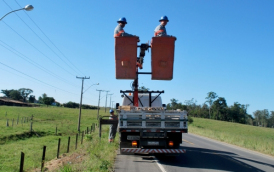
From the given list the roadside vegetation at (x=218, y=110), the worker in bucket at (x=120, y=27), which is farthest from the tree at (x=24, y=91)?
the worker in bucket at (x=120, y=27)

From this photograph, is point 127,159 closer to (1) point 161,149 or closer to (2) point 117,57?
(1) point 161,149

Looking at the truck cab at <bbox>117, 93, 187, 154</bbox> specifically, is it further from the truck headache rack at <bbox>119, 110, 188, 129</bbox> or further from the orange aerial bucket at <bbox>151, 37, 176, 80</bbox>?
the orange aerial bucket at <bbox>151, 37, 176, 80</bbox>

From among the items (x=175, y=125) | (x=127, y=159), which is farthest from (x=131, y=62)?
(x=127, y=159)

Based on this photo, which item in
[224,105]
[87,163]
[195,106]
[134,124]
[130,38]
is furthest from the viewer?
[195,106]

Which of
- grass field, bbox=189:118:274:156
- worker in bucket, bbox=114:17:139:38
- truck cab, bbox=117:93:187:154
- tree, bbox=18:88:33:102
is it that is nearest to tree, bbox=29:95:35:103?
tree, bbox=18:88:33:102

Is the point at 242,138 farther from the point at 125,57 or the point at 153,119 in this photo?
the point at 125,57

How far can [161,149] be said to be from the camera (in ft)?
32.1

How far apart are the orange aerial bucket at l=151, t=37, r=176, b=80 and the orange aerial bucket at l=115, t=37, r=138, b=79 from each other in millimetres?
753

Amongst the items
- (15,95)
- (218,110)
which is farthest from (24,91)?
(218,110)

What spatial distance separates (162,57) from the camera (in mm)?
10797

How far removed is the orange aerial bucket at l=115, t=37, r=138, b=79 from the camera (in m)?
10.4

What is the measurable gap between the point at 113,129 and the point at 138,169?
15.6 ft

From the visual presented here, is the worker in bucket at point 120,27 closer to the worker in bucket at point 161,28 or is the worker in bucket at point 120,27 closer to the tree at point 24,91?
the worker in bucket at point 161,28

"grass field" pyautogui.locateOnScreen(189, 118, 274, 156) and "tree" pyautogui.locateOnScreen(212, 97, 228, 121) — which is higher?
"tree" pyautogui.locateOnScreen(212, 97, 228, 121)
